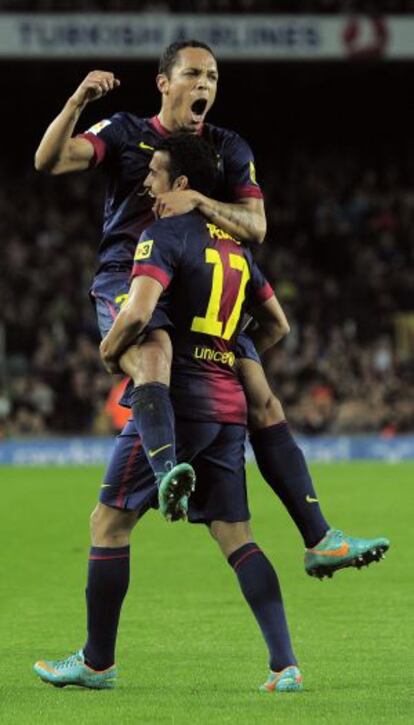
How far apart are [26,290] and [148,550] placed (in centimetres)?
1407

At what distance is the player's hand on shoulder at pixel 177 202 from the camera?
588 cm

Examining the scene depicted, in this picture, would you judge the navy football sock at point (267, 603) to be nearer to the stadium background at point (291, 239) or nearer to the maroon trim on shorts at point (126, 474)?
the maroon trim on shorts at point (126, 474)

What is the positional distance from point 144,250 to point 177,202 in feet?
0.81

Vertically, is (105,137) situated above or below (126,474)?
above

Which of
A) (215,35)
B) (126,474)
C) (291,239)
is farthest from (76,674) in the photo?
(291,239)

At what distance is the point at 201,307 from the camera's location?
5852mm

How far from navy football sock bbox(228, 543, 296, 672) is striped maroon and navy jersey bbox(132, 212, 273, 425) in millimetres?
532

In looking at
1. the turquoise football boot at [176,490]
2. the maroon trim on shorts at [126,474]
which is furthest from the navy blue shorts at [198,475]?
the turquoise football boot at [176,490]

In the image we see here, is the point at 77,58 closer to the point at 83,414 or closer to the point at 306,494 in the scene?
the point at 83,414

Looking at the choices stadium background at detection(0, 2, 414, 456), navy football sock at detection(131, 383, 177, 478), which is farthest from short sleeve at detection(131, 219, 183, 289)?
stadium background at detection(0, 2, 414, 456)

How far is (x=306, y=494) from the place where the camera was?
612 cm

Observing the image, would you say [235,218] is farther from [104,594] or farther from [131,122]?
[104,594]

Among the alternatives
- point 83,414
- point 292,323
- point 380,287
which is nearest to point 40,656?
point 83,414

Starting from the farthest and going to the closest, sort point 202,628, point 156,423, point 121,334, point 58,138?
1. point 202,628
2. point 58,138
3. point 121,334
4. point 156,423
